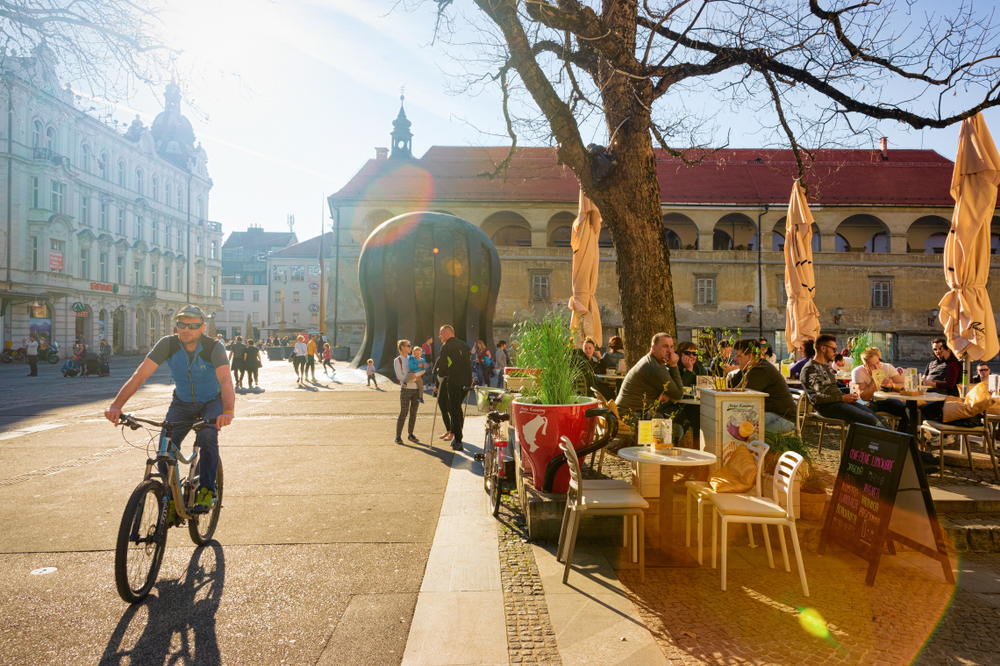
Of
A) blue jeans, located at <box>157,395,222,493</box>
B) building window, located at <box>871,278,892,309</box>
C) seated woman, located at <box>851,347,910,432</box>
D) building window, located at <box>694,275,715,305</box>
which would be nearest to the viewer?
blue jeans, located at <box>157,395,222,493</box>

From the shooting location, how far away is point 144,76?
7.91m

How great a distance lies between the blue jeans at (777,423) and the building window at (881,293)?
121 ft

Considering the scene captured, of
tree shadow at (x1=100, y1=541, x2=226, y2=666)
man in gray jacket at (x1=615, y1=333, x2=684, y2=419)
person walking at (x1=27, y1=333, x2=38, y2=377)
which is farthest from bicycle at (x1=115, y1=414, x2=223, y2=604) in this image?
person walking at (x1=27, y1=333, x2=38, y2=377)

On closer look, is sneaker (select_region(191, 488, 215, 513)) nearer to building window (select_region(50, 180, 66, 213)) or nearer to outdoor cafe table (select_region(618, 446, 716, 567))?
outdoor cafe table (select_region(618, 446, 716, 567))

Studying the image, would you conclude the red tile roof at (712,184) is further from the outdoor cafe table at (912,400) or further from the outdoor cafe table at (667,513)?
the outdoor cafe table at (667,513)

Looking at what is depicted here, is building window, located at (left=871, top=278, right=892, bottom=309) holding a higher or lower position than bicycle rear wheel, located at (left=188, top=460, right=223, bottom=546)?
higher

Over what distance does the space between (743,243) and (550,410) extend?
37.3 m

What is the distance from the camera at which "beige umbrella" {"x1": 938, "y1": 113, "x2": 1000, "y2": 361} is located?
680 cm

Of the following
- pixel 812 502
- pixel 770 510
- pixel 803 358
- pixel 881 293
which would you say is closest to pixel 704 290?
pixel 881 293

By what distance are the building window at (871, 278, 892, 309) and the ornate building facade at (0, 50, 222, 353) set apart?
4163cm

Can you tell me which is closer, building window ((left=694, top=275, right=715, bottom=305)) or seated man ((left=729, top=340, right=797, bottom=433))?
seated man ((left=729, top=340, right=797, bottom=433))

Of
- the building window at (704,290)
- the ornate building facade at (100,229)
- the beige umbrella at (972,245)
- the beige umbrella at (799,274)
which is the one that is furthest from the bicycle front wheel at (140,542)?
the building window at (704,290)

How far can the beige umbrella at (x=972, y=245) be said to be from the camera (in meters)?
6.80

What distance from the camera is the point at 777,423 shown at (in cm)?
524
